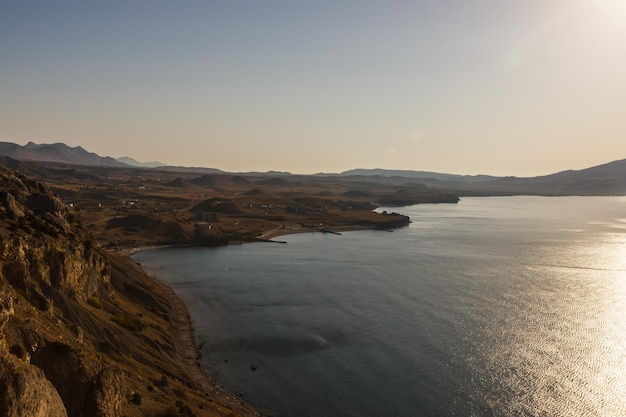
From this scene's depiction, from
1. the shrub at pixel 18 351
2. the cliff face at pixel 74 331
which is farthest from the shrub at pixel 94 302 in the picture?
→ the shrub at pixel 18 351

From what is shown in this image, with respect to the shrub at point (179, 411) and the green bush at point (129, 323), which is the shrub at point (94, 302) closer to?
the green bush at point (129, 323)

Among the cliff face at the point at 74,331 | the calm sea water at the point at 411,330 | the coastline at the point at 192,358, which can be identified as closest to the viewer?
the cliff face at the point at 74,331

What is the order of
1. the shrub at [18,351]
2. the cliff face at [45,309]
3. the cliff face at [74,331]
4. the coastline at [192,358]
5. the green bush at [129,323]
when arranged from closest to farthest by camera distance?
the cliff face at [45,309], the shrub at [18,351], the cliff face at [74,331], the coastline at [192,358], the green bush at [129,323]

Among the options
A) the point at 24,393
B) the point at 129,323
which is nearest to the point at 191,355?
the point at 129,323

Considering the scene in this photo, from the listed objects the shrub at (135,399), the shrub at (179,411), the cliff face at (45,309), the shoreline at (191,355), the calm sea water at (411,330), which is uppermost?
the cliff face at (45,309)

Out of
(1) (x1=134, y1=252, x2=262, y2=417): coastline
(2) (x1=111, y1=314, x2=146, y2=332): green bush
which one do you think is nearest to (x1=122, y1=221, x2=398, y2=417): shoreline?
(1) (x1=134, y1=252, x2=262, y2=417): coastline

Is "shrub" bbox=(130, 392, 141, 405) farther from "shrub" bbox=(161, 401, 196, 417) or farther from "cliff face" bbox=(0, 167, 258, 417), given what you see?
"shrub" bbox=(161, 401, 196, 417)

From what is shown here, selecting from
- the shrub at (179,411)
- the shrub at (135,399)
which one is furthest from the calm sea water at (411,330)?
the shrub at (135,399)

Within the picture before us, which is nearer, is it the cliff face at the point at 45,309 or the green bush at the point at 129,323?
the cliff face at the point at 45,309

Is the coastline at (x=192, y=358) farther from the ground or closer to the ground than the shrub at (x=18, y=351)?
closer to the ground
